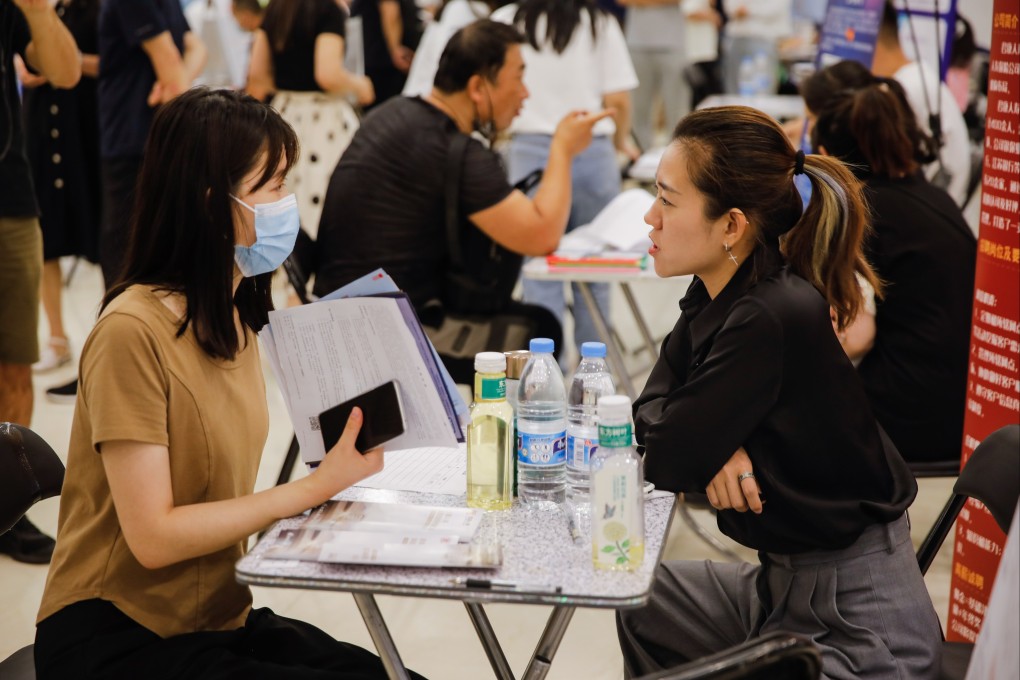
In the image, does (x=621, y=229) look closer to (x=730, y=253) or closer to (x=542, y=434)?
(x=730, y=253)

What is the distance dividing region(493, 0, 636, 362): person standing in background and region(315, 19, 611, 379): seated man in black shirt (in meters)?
0.83

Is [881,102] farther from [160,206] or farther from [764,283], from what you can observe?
[160,206]

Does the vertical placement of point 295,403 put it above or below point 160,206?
below

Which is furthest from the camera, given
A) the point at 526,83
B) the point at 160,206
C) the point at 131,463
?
the point at 526,83

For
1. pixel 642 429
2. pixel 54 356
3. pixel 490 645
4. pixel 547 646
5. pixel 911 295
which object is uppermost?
pixel 642 429

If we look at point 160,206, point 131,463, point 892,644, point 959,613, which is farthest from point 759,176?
point 959,613

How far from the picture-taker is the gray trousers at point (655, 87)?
23.0 ft

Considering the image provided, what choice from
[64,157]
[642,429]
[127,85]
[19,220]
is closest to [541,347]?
[642,429]

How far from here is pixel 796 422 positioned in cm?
166

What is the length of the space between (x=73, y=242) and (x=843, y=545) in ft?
12.5

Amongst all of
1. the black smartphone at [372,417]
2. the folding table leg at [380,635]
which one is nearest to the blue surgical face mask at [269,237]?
the black smartphone at [372,417]

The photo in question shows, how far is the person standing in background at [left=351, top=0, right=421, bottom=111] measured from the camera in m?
5.73

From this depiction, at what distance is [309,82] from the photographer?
462cm

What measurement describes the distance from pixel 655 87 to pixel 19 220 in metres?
4.69
